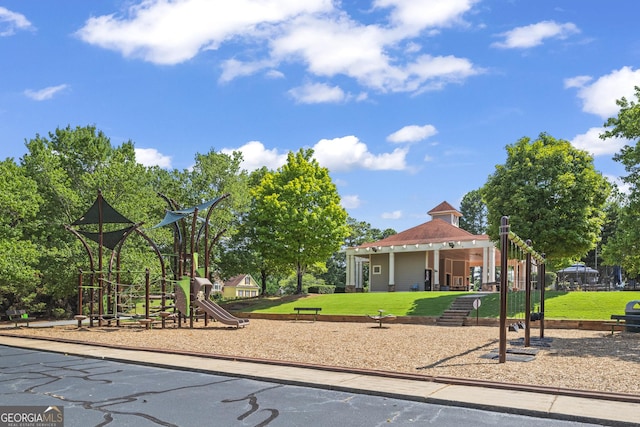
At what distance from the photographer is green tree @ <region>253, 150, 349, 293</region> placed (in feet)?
128

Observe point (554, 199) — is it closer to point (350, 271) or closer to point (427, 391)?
point (350, 271)

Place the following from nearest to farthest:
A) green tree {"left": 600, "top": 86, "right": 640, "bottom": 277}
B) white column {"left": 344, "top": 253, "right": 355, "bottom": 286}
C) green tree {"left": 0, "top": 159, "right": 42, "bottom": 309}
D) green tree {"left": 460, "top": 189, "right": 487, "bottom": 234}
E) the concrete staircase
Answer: green tree {"left": 600, "top": 86, "right": 640, "bottom": 277} < green tree {"left": 0, "top": 159, "right": 42, "bottom": 309} < the concrete staircase < white column {"left": 344, "top": 253, "right": 355, "bottom": 286} < green tree {"left": 460, "top": 189, "right": 487, "bottom": 234}

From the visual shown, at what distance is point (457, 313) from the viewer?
1067 inches

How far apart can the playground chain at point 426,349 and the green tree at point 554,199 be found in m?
8.78

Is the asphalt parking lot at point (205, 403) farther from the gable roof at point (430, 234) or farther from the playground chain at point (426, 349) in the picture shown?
the gable roof at point (430, 234)

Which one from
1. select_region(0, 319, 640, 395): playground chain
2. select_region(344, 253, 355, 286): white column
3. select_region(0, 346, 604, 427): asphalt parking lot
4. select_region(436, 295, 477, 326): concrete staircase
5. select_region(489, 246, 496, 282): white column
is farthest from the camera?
select_region(344, 253, 355, 286): white column

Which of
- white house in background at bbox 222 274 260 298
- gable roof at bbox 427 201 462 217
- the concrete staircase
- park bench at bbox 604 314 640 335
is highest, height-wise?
gable roof at bbox 427 201 462 217

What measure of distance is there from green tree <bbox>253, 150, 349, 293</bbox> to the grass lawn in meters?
3.43

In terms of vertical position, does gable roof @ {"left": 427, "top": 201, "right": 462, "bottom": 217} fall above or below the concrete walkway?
above

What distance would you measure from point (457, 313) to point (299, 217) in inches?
603

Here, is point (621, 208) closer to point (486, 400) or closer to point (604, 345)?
point (604, 345)

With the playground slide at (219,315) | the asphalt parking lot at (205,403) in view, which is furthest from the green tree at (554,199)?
the asphalt parking lot at (205,403)

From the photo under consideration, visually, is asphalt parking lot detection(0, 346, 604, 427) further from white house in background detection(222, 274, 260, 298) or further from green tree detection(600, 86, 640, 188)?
white house in background detection(222, 274, 260, 298)

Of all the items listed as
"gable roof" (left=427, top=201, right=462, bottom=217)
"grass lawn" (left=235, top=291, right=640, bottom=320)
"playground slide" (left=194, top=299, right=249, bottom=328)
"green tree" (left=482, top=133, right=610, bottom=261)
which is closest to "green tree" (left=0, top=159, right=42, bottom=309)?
"playground slide" (left=194, top=299, right=249, bottom=328)
